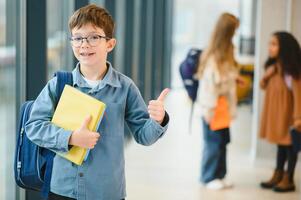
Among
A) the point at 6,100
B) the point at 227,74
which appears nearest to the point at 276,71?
the point at 227,74

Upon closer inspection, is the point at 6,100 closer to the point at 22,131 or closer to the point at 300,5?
the point at 22,131

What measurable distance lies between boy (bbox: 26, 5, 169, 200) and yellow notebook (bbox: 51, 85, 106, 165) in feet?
0.16

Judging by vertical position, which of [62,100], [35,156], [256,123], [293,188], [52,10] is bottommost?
[293,188]

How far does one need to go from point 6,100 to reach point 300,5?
145 inches

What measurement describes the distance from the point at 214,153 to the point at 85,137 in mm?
3286

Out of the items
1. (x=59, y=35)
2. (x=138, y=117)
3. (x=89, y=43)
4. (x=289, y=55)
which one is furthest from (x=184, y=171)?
(x=89, y=43)

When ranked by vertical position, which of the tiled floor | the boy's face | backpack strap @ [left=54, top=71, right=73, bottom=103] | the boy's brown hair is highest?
the boy's brown hair

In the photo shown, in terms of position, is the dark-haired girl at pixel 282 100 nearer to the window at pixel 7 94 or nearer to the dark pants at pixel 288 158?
the dark pants at pixel 288 158

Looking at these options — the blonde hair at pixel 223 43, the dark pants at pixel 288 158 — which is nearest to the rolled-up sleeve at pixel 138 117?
the blonde hair at pixel 223 43

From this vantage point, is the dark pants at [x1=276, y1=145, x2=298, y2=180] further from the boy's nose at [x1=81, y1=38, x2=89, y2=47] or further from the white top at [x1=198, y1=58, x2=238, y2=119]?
the boy's nose at [x1=81, y1=38, x2=89, y2=47]

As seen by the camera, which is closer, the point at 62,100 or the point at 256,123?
the point at 62,100

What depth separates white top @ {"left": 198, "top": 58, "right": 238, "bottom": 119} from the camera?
16.9 feet

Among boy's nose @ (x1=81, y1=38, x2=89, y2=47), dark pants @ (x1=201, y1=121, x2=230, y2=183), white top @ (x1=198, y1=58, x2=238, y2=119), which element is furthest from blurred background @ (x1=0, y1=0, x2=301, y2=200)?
boy's nose @ (x1=81, y1=38, x2=89, y2=47)

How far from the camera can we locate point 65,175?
2.38 m
